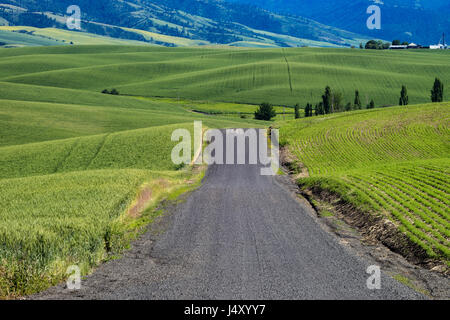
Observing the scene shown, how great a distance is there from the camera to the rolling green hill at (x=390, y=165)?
20.8 m

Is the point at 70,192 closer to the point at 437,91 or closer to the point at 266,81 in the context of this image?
the point at 437,91

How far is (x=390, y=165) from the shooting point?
36.9 meters

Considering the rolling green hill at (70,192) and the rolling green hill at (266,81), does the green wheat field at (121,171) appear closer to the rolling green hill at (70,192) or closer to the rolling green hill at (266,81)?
the rolling green hill at (70,192)

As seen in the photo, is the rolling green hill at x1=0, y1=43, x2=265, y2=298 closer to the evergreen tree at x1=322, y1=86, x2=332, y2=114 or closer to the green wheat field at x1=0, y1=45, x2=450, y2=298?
the green wheat field at x1=0, y1=45, x2=450, y2=298

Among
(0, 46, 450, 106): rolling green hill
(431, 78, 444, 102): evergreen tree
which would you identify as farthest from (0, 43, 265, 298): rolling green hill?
(0, 46, 450, 106): rolling green hill

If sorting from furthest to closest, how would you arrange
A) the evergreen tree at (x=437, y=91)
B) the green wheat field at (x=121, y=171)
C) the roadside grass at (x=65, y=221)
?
the evergreen tree at (x=437, y=91), the green wheat field at (x=121, y=171), the roadside grass at (x=65, y=221)

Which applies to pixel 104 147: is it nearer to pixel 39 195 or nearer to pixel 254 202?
pixel 39 195

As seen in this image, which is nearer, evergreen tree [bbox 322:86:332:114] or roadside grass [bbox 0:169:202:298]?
roadside grass [bbox 0:169:202:298]

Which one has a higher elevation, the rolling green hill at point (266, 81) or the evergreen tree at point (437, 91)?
the rolling green hill at point (266, 81)

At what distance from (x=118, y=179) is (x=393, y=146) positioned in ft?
106

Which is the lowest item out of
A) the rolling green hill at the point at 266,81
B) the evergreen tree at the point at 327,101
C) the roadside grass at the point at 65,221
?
the roadside grass at the point at 65,221

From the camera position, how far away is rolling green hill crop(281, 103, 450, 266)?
68.3 ft

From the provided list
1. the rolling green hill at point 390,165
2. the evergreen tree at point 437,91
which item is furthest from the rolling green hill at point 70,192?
the evergreen tree at point 437,91
